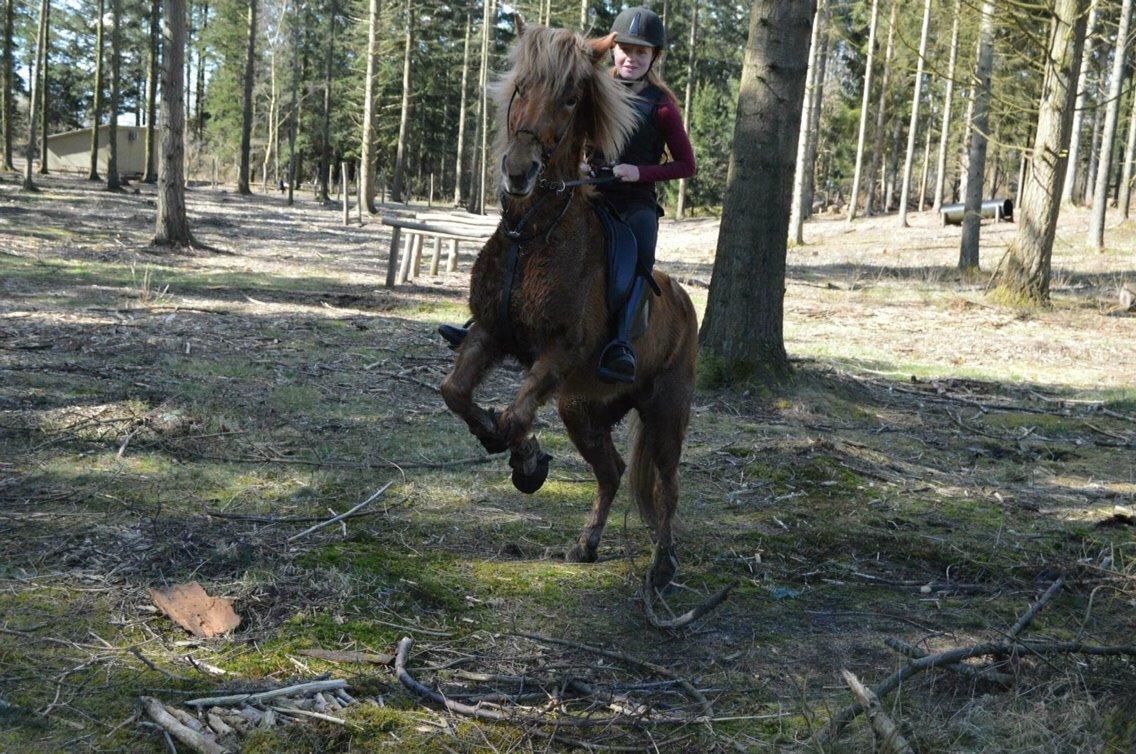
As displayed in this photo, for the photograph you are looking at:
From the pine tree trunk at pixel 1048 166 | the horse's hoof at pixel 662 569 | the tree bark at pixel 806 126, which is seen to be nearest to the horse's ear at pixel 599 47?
the horse's hoof at pixel 662 569

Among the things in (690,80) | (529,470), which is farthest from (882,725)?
(690,80)

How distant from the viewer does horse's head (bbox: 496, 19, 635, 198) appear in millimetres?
4500

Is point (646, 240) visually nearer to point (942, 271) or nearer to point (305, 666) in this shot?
point (305, 666)

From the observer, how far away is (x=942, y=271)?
24594 millimetres

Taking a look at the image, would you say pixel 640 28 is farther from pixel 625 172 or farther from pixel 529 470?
pixel 529 470

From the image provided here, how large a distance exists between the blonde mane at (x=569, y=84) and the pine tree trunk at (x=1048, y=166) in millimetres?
15147

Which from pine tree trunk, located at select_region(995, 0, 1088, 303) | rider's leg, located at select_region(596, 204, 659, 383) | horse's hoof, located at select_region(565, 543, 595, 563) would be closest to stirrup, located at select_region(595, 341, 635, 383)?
rider's leg, located at select_region(596, 204, 659, 383)

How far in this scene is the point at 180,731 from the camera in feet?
11.1

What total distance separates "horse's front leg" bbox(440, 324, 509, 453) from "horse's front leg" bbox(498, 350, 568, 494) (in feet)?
0.20

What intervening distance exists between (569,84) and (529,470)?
197 cm

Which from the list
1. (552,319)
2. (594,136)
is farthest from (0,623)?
(594,136)

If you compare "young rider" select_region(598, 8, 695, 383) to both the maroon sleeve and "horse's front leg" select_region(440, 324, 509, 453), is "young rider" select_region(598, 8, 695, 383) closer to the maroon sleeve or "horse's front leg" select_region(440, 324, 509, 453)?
the maroon sleeve

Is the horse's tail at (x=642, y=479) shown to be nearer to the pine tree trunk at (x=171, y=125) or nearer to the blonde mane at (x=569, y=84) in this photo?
the blonde mane at (x=569, y=84)

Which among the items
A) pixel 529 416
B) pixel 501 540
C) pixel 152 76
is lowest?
pixel 501 540
